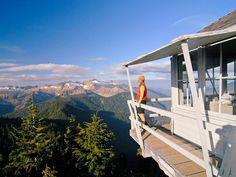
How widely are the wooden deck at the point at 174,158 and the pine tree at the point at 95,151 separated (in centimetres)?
A: 1847

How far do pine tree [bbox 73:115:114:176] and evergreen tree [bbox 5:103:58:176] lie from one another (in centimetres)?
409

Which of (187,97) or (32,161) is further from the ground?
(187,97)

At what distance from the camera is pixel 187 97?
6.39m

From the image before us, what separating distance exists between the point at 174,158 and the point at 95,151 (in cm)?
2002

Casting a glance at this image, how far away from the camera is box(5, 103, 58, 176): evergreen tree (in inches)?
890

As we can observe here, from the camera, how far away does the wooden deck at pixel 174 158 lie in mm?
4303

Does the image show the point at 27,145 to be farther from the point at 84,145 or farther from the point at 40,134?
the point at 84,145

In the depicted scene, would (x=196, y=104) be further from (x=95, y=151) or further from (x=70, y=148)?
(x=70, y=148)

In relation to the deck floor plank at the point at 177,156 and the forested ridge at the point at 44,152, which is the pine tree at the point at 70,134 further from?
the deck floor plank at the point at 177,156

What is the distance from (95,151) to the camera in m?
24.0

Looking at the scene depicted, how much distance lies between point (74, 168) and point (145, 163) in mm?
20498

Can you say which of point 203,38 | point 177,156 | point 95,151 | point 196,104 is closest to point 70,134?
point 95,151

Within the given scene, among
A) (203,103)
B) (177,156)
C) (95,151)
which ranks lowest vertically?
(95,151)

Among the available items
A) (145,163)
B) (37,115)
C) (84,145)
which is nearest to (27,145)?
(37,115)
